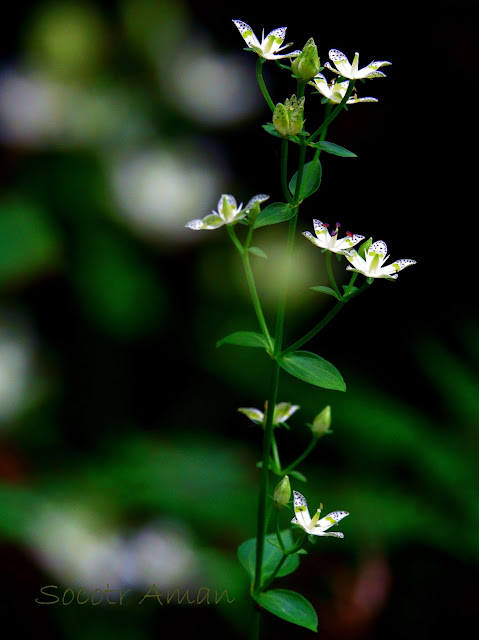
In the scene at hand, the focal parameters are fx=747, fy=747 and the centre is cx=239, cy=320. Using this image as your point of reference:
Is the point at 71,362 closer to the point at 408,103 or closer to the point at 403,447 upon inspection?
the point at 403,447

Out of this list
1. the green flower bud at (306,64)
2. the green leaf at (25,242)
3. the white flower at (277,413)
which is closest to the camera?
the green flower bud at (306,64)

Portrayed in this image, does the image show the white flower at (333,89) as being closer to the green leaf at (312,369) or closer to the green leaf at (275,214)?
the green leaf at (275,214)

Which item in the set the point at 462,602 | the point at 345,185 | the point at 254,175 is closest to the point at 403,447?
the point at 462,602

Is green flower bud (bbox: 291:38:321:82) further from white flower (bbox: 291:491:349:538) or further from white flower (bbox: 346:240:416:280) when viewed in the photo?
white flower (bbox: 291:491:349:538)

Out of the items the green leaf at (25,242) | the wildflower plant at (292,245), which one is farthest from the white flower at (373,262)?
the green leaf at (25,242)

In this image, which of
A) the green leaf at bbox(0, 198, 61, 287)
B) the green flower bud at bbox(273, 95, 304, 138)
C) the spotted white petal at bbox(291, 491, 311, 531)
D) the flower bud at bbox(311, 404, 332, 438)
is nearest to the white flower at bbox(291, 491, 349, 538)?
the spotted white petal at bbox(291, 491, 311, 531)

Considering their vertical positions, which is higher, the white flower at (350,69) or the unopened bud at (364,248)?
the white flower at (350,69)
